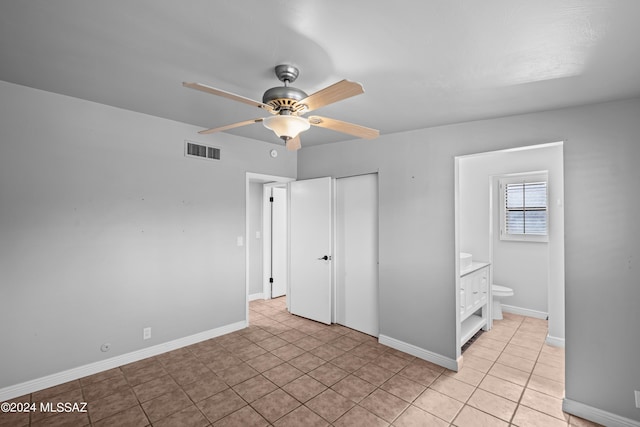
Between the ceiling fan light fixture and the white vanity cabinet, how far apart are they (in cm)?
246

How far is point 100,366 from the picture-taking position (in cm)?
273

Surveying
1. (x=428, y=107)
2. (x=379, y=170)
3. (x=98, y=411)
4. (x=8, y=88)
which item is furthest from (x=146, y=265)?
(x=428, y=107)

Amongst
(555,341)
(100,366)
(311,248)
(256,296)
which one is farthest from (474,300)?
(100,366)

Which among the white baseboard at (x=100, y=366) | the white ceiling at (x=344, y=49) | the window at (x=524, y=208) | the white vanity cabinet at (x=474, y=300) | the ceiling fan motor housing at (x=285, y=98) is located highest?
the white ceiling at (x=344, y=49)

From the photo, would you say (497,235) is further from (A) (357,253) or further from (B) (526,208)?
(A) (357,253)

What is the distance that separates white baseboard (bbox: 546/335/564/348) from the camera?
11.0 ft

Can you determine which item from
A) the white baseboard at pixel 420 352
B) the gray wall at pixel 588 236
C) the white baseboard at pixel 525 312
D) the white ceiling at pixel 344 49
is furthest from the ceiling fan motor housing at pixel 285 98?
the white baseboard at pixel 525 312

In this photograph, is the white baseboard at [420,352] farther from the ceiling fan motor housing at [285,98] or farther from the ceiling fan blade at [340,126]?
the ceiling fan motor housing at [285,98]

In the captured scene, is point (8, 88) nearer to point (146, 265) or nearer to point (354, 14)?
point (146, 265)

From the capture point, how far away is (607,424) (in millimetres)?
2166

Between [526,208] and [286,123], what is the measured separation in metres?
4.40

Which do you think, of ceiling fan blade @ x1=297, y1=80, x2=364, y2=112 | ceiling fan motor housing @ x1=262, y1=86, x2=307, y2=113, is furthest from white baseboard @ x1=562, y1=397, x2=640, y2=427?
ceiling fan motor housing @ x1=262, y1=86, x2=307, y2=113

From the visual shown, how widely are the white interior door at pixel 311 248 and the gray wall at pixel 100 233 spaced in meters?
1.01

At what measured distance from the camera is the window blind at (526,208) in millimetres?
4422
